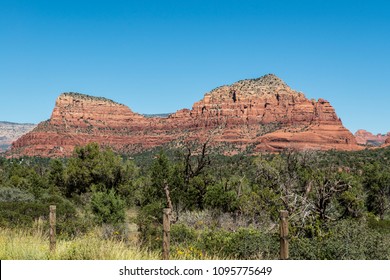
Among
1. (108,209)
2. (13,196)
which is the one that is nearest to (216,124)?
(13,196)

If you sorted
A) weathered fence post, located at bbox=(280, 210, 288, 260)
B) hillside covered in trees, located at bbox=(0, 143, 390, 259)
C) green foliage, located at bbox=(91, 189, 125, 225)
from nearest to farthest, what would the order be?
weathered fence post, located at bbox=(280, 210, 288, 260) → hillside covered in trees, located at bbox=(0, 143, 390, 259) → green foliage, located at bbox=(91, 189, 125, 225)

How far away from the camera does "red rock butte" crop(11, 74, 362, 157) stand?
153 metres

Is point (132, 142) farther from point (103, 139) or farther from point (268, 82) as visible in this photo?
point (268, 82)

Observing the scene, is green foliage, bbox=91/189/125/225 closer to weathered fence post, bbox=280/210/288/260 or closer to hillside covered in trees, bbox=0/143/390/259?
hillside covered in trees, bbox=0/143/390/259

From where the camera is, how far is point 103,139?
17512 cm

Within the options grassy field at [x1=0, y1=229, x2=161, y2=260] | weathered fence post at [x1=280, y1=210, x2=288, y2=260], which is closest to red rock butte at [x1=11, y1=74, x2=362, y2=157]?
grassy field at [x1=0, y1=229, x2=161, y2=260]

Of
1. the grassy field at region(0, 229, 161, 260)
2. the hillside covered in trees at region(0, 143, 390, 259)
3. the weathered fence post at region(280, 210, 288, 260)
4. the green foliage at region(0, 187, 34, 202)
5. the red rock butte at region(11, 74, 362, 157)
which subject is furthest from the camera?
the red rock butte at region(11, 74, 362, 157)

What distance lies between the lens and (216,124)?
172m

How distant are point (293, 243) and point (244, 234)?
4.74 metres

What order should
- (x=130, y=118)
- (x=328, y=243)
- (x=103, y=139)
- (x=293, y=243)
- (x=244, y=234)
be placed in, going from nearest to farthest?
(x=328, y=243)
(x=293, y=243)
(x=244, y=234)
(x=103, y=139)
(x=130, y=118)

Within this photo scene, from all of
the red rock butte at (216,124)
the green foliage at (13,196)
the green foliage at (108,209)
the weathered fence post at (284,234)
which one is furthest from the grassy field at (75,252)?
the red rock butte at (216,124)

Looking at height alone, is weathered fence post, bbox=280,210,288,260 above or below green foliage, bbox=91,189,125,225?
above

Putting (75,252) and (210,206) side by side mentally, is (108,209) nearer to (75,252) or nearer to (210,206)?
(210,206)
